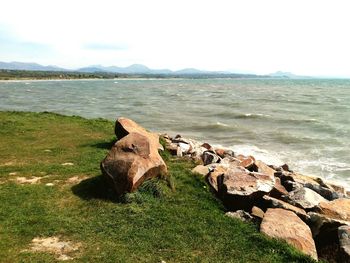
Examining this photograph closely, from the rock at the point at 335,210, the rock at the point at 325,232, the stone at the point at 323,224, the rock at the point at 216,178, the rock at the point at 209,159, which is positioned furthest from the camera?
the rock at the point at 209,159

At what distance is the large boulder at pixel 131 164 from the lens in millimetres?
12414

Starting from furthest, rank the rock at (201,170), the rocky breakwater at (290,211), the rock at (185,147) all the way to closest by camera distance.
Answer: the rock at (185,147)
the rock at (201,170)
the rocky breakwater at (290,211)

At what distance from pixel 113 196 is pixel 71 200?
1.35 metres

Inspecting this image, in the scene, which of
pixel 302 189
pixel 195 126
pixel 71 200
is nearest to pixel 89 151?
pixel 71 200

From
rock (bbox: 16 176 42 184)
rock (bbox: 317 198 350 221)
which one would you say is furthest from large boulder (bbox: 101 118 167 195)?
rock (bbox: 317 198 350 221)

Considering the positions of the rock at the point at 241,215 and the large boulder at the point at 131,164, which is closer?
the rock at the point at 241,215

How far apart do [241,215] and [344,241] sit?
2936 millimetres

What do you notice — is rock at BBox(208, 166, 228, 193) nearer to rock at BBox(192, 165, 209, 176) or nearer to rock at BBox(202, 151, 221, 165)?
rock at BBox(192, 165, 209, 176)

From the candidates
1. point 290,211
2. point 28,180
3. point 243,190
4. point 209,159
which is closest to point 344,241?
point 290,211

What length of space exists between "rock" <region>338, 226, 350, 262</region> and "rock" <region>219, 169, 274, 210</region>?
2.81 meters

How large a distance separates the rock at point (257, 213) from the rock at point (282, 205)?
463 millimetres

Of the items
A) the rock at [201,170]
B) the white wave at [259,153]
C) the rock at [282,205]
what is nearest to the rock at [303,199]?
the rock at [282,205]

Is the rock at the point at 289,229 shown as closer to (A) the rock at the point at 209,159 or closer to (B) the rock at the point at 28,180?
(A) the rock at the point at 209,159

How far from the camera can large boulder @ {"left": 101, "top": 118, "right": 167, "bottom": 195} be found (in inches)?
489
